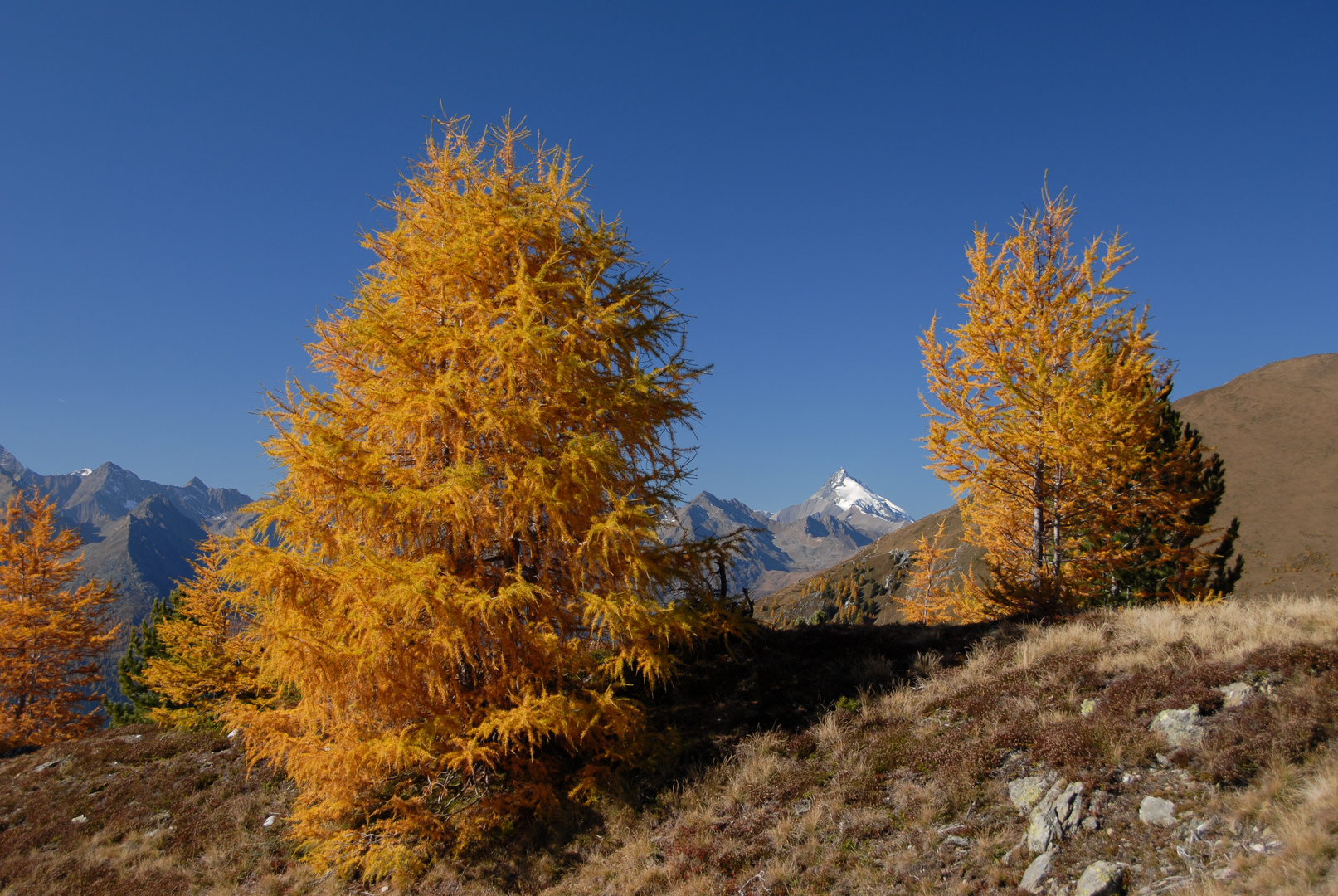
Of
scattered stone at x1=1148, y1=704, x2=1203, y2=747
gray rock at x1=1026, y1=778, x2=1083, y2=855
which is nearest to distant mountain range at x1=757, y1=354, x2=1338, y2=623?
scattered stone at x1=1148, y1=704, x2=1203, y2=747

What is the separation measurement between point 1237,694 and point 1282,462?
4783 inches

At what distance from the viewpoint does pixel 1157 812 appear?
529cm

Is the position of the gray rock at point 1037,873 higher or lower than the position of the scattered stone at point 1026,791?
lower

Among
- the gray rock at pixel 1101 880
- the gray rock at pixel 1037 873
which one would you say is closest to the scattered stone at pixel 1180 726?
the gray rock at pixel 1101 880

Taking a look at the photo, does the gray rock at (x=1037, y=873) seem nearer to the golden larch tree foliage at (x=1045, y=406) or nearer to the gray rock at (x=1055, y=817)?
the gray rock at (x=1055, y=817)

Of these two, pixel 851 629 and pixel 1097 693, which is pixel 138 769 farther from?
pixel 1097 693

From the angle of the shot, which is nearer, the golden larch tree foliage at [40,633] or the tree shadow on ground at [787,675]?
the tree shadow on ground at [787,675]

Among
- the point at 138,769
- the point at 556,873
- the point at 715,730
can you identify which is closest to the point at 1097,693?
the point at 715,730

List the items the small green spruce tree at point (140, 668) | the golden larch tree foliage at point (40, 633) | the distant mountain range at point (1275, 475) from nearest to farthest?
the small green spruce tree at point (140, 668) → the golden larch tree foliage at point (40, 633) → the distant mountain range at point (1275, 475)

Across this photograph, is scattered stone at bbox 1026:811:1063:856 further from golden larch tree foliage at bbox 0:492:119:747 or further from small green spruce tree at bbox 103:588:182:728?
golden larch tree foliage at bbox 0:492:119:747

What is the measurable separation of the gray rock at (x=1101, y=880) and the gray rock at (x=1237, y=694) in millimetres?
2678

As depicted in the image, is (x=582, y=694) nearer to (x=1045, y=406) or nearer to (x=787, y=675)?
(x=787, y=675)

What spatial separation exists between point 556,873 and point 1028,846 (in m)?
5.10

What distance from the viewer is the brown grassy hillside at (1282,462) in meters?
66.4
